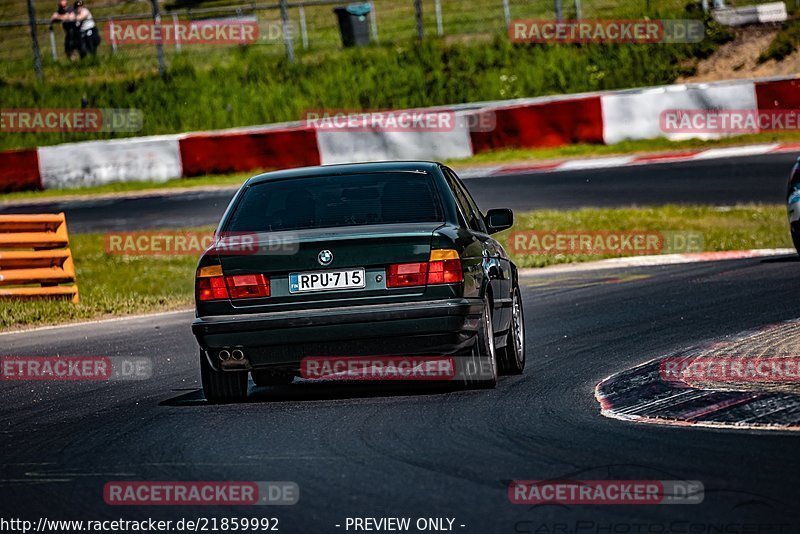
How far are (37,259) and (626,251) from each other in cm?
737

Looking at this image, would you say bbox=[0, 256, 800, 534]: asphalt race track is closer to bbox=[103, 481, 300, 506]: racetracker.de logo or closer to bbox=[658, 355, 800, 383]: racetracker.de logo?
bbox=[103, 481, 300, 506]: racetracker.de logo

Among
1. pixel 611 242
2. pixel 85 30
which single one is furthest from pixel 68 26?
pixel 611 242

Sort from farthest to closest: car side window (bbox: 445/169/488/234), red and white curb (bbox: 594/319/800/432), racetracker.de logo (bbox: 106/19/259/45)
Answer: racetracker.de logo (bbox: 106/19/259/45) < car side window (bbox: 445/169/488/234) < red and white curb (bbox: 594/319/800/432)

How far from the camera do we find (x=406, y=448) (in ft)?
20.8

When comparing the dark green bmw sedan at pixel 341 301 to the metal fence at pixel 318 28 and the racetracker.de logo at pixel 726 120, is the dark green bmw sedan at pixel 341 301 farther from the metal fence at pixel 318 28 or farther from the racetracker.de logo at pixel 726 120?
the metal fence at pixel 318 28

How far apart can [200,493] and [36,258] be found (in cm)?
1060

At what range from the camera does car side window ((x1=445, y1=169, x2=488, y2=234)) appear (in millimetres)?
9012

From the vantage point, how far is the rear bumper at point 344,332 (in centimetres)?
768

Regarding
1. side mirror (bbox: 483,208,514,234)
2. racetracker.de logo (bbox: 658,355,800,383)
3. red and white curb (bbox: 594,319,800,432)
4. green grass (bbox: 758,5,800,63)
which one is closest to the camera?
red and white curb (bbox: 594,319,800,432)

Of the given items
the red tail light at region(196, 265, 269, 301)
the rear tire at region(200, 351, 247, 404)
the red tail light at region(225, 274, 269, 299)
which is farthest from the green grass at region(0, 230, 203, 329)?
the red tail light at region(225, 274, 269, 299)

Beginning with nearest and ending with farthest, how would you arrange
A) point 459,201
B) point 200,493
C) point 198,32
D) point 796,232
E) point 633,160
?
point 200,493 → point 459,201 → point 796,232 → point 633,160 → point 198,32

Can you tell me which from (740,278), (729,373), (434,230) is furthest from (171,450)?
(740,278)

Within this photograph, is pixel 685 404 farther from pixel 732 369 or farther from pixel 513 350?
pixel 513 350

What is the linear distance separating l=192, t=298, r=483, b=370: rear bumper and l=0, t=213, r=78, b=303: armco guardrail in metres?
8.24
